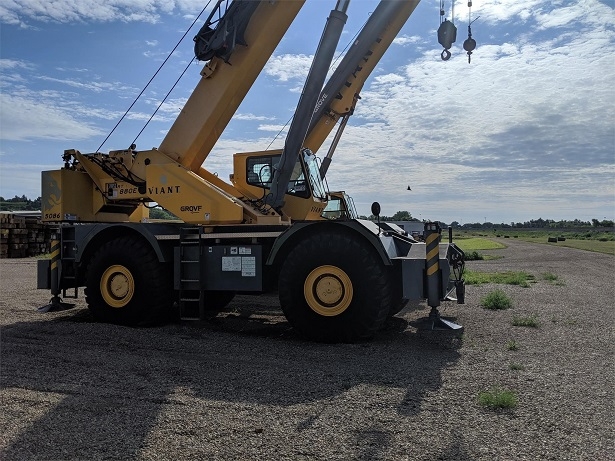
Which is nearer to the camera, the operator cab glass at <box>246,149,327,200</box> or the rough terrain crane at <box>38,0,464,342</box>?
the rough terrain crane at <box>38,0,464,342</box>

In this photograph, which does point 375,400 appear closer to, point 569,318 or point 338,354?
point 338,354

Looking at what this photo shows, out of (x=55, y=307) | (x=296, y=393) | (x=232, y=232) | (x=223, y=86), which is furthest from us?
(x=55, y=307)

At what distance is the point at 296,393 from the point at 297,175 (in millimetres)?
4769

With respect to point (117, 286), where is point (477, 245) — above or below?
below

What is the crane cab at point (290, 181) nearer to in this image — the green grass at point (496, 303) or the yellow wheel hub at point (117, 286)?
the yellow wheel hub at point (117, 286)

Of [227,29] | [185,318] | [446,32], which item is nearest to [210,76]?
[227,29]

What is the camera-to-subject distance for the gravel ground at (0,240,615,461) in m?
3.76

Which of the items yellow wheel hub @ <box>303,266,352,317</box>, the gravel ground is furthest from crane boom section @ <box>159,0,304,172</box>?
yellow wheel hub @ <box>303,266,352,317</box>

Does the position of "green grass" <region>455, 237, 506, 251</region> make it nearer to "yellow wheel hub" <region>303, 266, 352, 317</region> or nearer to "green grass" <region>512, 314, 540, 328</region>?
"green grass" <region>512, 314, 540, 328</region>

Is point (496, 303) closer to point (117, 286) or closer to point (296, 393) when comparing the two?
point (296, 393)

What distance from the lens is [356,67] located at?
43.8ft

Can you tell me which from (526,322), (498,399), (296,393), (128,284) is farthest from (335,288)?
(128,284)

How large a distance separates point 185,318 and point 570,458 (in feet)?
20.3

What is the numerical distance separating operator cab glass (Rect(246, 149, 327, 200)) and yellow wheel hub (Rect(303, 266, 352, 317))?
221 cm
